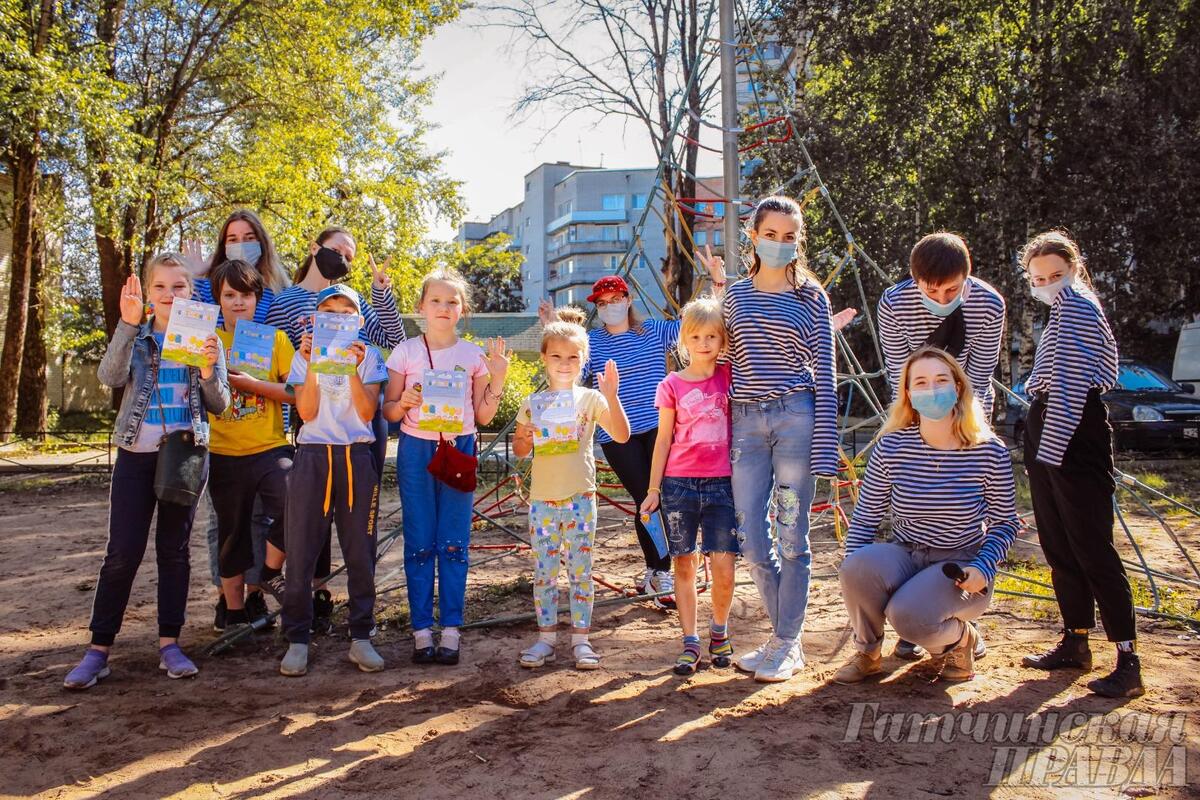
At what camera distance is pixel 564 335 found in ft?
12.6

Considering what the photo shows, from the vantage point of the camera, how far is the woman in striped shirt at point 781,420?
348cm

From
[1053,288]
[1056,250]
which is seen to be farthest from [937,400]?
[1056,250]

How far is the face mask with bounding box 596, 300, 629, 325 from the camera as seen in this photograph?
15.2 feet

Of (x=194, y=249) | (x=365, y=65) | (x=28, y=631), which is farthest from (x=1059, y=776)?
(x=365, y=65)

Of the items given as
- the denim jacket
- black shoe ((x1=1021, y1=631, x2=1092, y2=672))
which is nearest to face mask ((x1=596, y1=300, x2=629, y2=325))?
the denim jacket

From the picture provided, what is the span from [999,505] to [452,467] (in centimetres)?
208

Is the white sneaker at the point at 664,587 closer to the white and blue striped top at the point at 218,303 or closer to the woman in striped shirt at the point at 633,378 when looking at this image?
the woman in striped shirt at the point at 633,378

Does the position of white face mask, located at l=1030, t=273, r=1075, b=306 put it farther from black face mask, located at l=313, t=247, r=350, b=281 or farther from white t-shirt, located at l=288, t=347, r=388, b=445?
black face mask, located at l=313, t=247, r=350, b=281

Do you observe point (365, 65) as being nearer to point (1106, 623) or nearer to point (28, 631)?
point (28, 631)

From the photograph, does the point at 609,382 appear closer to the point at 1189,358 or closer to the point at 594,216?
the point at 1189,358

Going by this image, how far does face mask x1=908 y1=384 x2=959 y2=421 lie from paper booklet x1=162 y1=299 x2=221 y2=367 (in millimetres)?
2734

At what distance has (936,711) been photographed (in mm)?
3113

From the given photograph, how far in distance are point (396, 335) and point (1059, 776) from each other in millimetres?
3265

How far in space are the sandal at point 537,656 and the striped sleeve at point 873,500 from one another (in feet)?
4.14
